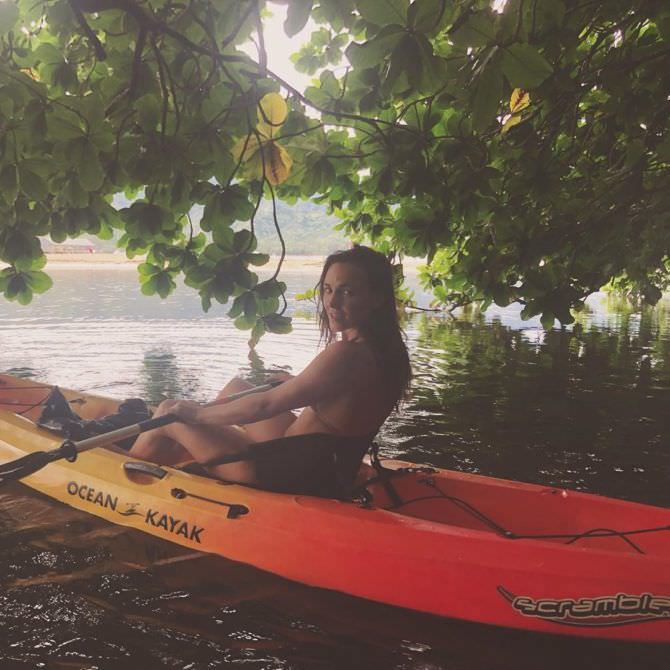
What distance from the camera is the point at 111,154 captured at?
212 centimetres

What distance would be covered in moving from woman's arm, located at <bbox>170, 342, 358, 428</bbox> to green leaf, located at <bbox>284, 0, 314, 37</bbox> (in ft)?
7.24

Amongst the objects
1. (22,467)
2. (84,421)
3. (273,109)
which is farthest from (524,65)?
(84,421)

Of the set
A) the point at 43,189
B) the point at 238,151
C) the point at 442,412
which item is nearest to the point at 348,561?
the point at 238,151

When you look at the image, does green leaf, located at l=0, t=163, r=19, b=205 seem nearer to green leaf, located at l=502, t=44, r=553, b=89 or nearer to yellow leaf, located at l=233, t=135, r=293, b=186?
yellow leaf, located at l=233, t=135, r=293, b=186

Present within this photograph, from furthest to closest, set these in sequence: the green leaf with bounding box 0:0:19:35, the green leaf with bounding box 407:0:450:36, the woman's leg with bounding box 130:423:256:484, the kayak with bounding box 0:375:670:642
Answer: the woman's leg with bounding box 130:423:256:484 → the kayak with bounding box 0:375:670:642 → the green leaf with bounding box 0:0:19:35 → the green leaf with bounding box 407:0:450:36

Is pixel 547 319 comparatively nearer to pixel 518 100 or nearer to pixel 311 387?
pixel 518 100

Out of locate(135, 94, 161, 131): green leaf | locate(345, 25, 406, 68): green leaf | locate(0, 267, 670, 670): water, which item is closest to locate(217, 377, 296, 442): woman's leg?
locate(0, 267, 670, 670): water

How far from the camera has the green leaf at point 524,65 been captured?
150 cm

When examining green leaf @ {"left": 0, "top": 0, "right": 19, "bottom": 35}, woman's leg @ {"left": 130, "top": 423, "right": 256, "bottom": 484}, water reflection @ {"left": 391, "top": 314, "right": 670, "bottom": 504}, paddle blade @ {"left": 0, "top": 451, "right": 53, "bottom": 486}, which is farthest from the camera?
water reflection @ {"left": 391, "top": 314, "right": 670, "bottom": 504}

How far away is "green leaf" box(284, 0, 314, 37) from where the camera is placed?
4.90 feet

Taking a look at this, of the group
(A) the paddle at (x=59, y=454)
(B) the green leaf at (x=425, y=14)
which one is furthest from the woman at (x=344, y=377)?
(B) the green leaf at (x=425, y=14)

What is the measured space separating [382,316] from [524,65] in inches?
90.0

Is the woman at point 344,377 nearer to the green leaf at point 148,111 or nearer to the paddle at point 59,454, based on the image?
the paddle at point 59,454

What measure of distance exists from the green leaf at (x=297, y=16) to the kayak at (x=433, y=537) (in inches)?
113
